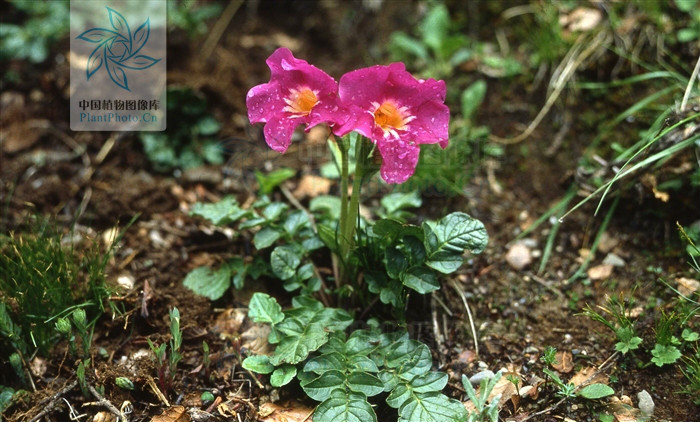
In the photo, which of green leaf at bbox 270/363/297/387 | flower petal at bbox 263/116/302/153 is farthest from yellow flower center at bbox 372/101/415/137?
green leaf at bbox 270/363/297/387

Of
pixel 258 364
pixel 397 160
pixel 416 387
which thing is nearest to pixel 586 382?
pixel 416 387

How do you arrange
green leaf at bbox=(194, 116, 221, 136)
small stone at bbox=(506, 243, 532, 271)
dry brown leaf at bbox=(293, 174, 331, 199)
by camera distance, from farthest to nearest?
1. green leaf at bbox=(194, 116, 221, 136)
2. dry brown leaf at bbox=(293, 174, 331, 199)
3. small stone at bbox=(506, 243, 532, 271)

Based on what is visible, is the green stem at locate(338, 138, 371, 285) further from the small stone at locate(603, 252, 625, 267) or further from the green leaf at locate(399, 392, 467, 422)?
the small stone at locate(603, 252, 625, 267)

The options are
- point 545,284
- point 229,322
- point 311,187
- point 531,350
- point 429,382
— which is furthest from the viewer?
point 311,187

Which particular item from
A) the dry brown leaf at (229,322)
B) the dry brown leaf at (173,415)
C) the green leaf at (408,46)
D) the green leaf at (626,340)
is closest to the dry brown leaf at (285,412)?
the dry brown leaf at (173,415)

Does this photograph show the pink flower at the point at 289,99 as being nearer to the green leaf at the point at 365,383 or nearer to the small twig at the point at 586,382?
the green leaf at the point at 365,383

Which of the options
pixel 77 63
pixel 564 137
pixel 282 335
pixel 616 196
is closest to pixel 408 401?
pixel 282 335

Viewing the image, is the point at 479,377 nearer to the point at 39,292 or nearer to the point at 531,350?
the point at 531,350
